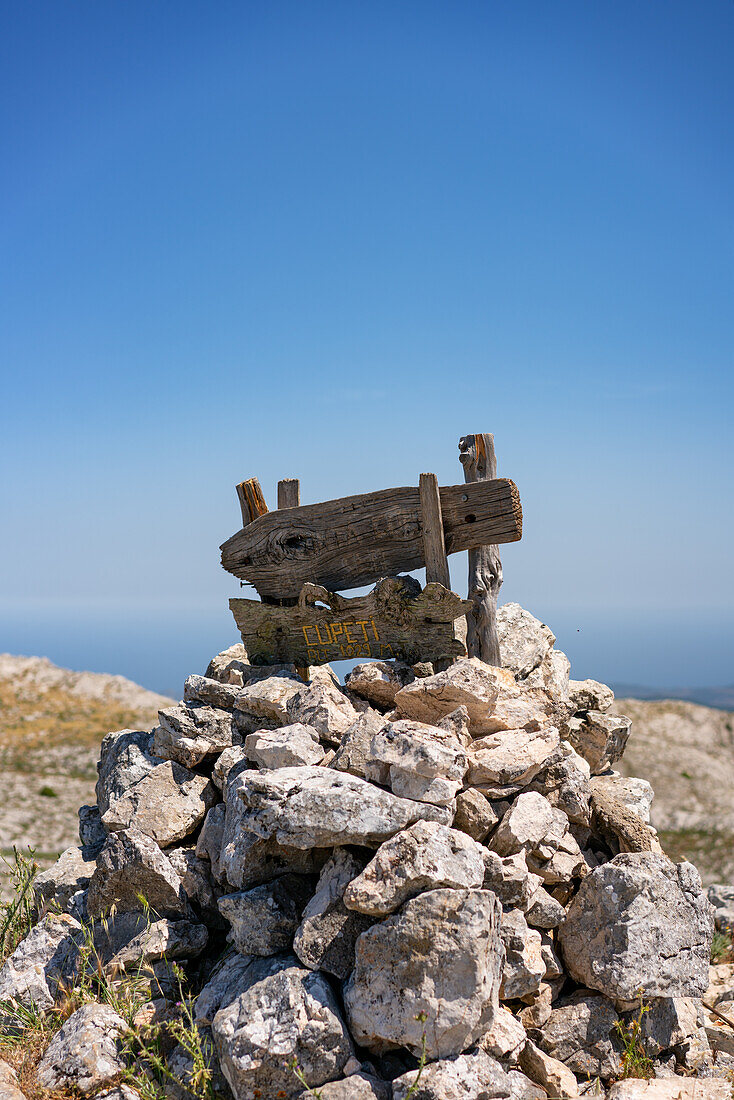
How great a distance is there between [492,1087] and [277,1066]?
1438 mm

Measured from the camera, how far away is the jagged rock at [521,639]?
8.98m

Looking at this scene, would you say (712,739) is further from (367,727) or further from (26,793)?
(367,727)

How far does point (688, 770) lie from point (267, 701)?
99.2 feet

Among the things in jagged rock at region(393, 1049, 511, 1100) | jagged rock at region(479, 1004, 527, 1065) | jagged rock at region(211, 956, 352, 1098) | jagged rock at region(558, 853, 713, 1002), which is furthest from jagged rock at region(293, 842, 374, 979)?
jagged rock at region(558, 853, 713, 1002)

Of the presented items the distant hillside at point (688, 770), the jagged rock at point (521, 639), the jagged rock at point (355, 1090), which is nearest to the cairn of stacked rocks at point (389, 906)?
the jagged rock at point (355, 1090)

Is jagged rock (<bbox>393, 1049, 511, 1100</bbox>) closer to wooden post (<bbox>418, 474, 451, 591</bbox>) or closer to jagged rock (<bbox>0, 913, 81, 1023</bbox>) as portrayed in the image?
jagged rock (<bbox>0, 913, 81, 1023</bbox>)

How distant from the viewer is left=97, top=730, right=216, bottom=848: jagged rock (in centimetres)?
737

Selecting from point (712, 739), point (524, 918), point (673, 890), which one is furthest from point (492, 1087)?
point (712, 739)

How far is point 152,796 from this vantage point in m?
7.67

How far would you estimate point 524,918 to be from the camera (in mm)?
6234

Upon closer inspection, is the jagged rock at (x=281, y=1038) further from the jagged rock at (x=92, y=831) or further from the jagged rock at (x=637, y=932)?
the jagged rock at (x=92, y=831)

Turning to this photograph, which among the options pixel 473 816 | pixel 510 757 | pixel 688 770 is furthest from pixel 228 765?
pixel 688 770

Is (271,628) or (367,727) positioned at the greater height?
(271,628)

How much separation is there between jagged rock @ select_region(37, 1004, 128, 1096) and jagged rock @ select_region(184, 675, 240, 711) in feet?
10.6
